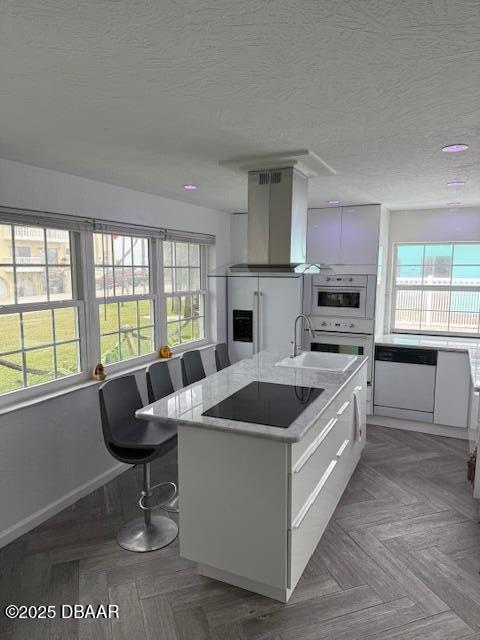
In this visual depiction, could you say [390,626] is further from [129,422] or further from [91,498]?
[91,498]

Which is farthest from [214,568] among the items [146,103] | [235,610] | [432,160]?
[432,160]

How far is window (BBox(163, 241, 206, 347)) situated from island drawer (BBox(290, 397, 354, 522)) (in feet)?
6.84

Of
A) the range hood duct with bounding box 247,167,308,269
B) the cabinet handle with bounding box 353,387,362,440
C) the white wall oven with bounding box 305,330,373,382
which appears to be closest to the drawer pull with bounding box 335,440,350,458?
the cabinet handle with bounding box 353,387,362,440

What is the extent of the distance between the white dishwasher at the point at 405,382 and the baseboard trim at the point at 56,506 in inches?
111

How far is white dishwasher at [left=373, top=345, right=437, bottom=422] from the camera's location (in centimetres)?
446

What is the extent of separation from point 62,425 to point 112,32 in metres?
2.64

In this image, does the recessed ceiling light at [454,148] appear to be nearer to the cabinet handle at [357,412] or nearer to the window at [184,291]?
the cabinet handle at [357,412]

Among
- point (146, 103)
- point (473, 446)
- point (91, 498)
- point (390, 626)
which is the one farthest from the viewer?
point (473, 446)

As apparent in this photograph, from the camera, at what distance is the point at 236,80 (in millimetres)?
1511

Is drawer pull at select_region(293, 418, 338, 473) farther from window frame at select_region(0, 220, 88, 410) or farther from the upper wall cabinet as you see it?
the upper wall cabinet

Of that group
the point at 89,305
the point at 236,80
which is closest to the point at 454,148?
the point at 236,80

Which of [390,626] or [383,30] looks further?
[390,626]

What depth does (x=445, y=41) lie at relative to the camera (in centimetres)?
124

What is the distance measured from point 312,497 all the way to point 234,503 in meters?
0.50
